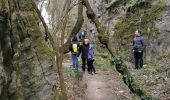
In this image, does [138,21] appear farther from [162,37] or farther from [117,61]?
[117,61]

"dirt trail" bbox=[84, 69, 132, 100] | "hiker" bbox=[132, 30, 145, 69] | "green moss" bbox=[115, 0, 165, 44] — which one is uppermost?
"green moss" bbox=[115, 0, 165, 44]

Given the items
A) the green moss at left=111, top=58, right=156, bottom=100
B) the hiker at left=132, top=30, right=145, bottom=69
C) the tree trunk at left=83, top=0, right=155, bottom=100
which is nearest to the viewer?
the tree trunk at left=83, top=0, right=155, bottom=100

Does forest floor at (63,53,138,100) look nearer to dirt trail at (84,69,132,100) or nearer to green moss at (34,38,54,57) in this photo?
dirt trail at (84,69,132,100)

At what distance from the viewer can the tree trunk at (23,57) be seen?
19.7 feet

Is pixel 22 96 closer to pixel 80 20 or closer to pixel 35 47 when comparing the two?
pixel 35 47

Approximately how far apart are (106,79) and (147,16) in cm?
570

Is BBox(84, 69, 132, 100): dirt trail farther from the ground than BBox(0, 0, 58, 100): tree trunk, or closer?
closer

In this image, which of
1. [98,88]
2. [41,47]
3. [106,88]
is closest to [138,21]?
[106,88]

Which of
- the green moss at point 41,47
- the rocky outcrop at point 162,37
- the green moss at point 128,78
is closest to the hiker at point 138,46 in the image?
the rocky outcrop at point 162,37

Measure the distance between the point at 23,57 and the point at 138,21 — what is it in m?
15.4

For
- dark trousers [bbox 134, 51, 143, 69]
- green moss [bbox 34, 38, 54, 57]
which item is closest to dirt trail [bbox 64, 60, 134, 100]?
dark trousers [bbox 134, 51, 143, 69]

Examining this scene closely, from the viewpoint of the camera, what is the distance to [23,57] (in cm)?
692

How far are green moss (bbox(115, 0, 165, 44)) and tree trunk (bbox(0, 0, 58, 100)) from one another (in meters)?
13.1

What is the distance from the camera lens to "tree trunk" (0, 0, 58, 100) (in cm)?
600
